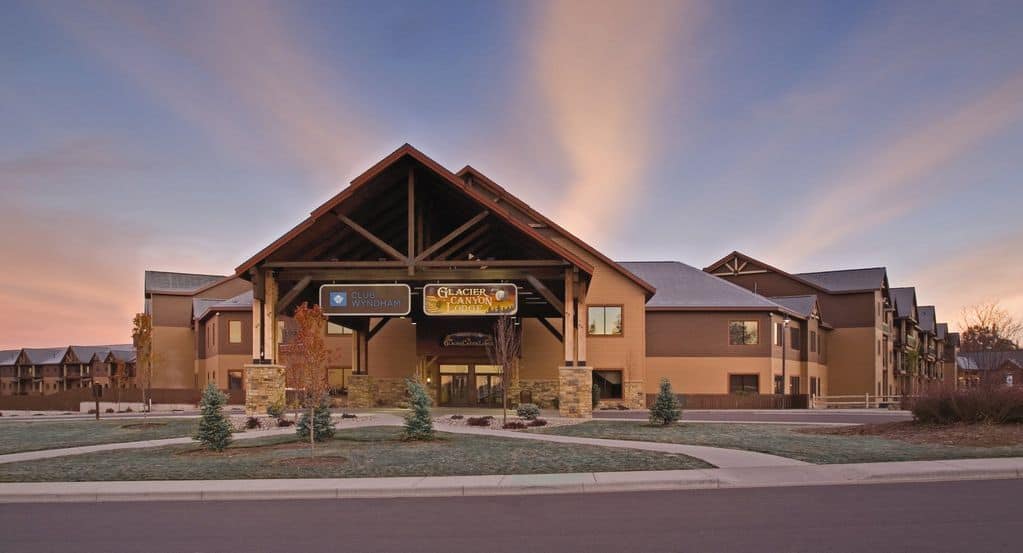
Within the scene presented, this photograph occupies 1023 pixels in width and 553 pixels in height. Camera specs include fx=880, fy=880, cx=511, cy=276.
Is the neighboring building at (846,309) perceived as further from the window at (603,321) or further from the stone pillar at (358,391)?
the stone pillar at (358,391)

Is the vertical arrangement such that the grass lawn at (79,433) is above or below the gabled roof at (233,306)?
below

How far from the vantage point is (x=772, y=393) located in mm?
50281

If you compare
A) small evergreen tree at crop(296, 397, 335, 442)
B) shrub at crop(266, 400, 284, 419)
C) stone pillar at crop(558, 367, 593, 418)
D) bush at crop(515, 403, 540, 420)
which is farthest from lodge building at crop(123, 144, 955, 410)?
small evergreen tree at crop(296, 397, 335, 442)

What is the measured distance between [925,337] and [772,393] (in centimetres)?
4889

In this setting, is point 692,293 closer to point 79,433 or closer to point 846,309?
point 846,309

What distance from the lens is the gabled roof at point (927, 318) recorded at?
299ft

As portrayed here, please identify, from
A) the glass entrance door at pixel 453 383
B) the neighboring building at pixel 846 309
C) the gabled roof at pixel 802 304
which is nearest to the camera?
the glass entrance door at pixel 453 383

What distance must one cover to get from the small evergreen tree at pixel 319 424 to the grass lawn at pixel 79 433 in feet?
18.4

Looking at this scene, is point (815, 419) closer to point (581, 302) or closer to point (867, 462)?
point (581, 302)

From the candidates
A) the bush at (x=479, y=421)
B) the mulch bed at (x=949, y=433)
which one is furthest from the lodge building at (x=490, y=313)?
the bush at (x=479, y=421)

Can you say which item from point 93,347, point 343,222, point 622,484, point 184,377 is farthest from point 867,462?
point 93,347

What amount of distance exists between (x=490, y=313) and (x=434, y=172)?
19.2 ft

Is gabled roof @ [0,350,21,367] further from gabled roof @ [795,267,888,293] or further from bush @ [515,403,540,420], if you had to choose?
bush @ [515,403,540,420]

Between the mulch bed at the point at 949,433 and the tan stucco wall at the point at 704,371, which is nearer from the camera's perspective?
the mulch bed at the point at 949,433
